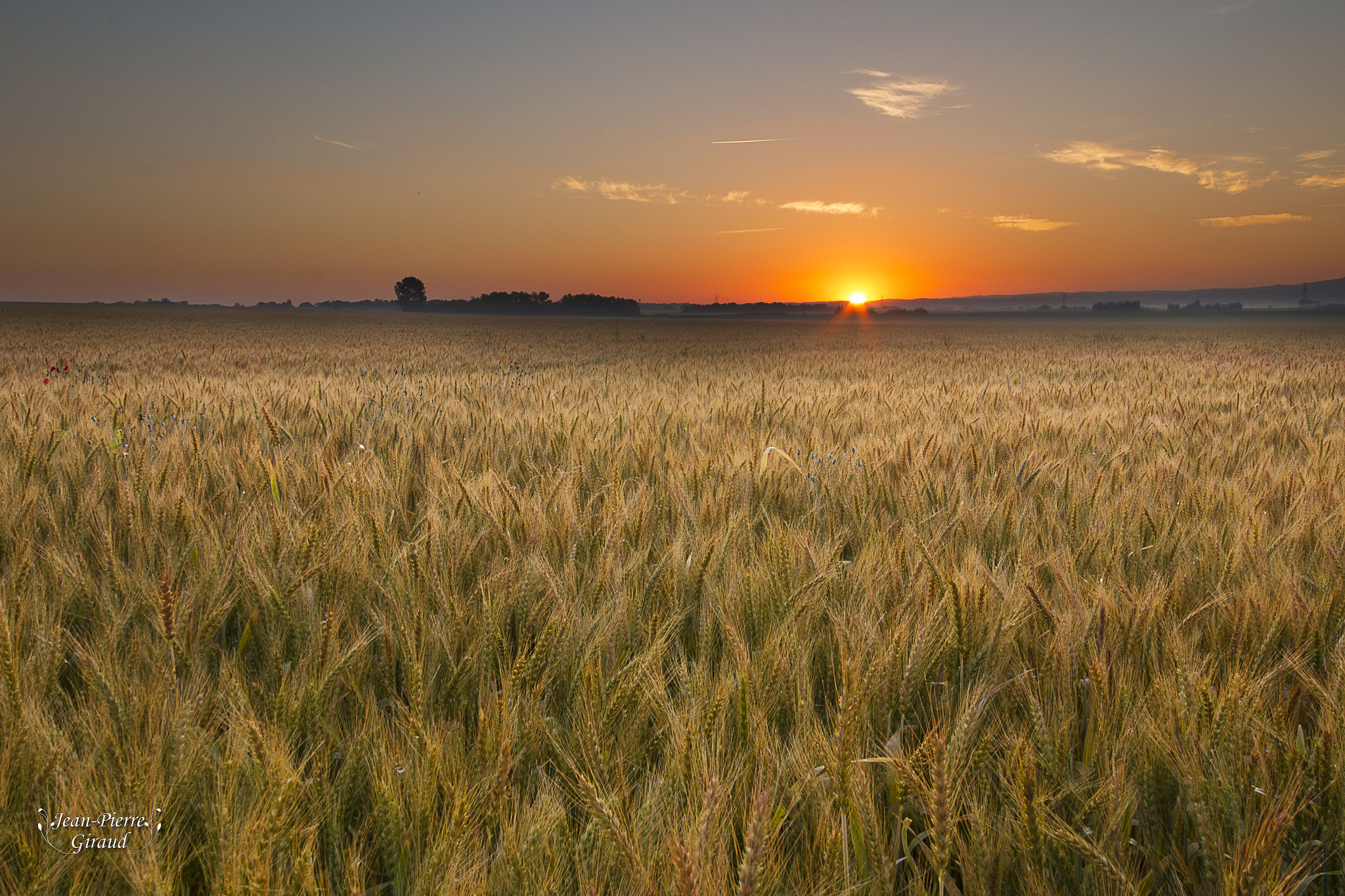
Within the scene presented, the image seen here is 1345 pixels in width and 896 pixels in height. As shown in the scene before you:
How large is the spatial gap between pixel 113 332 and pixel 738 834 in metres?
29.7

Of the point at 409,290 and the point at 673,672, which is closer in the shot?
the point at 673,672

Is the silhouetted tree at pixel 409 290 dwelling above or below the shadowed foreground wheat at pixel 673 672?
above

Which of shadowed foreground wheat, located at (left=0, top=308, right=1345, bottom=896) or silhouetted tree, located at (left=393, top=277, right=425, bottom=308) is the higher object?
silhouetted tree, located at (left=393, top=277, right=425, bottom=308)

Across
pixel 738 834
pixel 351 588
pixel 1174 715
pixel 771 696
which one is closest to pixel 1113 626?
pixel 1174 715

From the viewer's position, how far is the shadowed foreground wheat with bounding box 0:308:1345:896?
2.71ft

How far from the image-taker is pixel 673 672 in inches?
50.5

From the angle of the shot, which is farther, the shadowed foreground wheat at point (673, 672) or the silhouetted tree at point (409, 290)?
the silhouetted tree at point (409, 290)

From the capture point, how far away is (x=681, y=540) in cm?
178

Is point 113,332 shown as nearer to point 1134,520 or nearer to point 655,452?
point 655,452

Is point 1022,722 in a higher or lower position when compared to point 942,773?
lower

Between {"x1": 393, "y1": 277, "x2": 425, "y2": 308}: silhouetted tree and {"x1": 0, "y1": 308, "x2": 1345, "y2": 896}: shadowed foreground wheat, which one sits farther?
{"x1": 393, "y1": 277, "x2": 425, "y2": 308}: silhouetted tree

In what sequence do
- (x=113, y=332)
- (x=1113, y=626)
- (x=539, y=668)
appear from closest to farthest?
(x=539, y=668)
(x=1113, y=626)
(x=113, y=332)

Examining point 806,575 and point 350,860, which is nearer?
point 350,860

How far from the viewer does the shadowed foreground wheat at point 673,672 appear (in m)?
0.83
